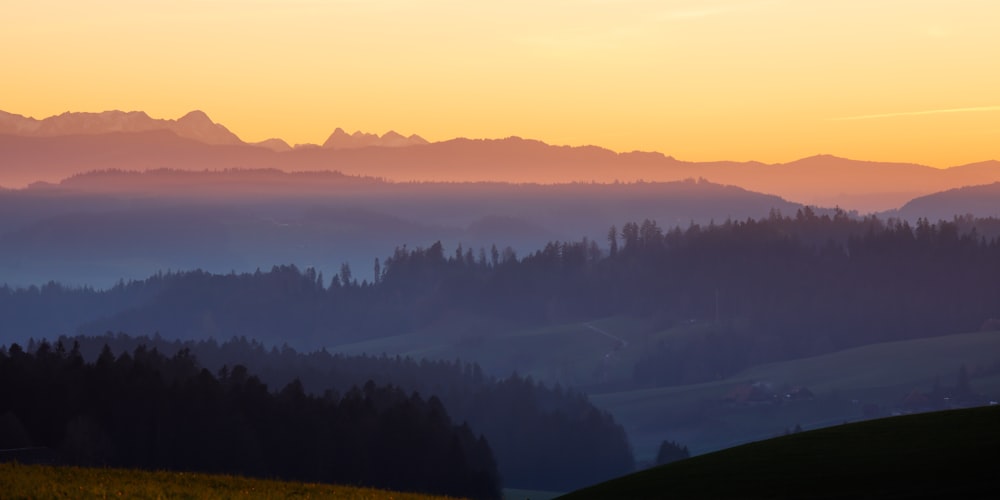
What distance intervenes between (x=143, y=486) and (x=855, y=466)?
25677 millimetres

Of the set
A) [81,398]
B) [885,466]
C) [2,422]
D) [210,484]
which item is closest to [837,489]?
[885,466]

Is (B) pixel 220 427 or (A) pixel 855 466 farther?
(B) pixel 220 427

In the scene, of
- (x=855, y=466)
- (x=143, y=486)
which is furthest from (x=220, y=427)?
(x=143, y=486)

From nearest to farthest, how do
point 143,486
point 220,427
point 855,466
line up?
point 143,486
point 855,466
point 220,427

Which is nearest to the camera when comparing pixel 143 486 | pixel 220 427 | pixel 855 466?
pixel 143 486

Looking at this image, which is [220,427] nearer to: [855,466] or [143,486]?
[855,466]

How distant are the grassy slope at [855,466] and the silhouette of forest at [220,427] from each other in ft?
320

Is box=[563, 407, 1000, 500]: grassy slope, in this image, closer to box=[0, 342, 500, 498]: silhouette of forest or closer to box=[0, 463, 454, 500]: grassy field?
box=[0, 463, 454, 500]: grassy field

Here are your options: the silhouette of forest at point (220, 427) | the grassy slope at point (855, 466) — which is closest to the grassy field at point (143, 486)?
the grassy slope at point (855, 466)

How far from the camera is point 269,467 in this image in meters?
158

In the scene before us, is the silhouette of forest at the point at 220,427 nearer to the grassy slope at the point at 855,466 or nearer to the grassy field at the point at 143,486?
the grassy slope at the point at 855,466

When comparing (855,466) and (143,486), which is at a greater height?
(143,486)

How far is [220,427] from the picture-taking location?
528 ft

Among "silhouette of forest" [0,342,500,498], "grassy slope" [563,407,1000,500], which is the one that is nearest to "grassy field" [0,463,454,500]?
"grassy slope" [563,407,1000,500]
